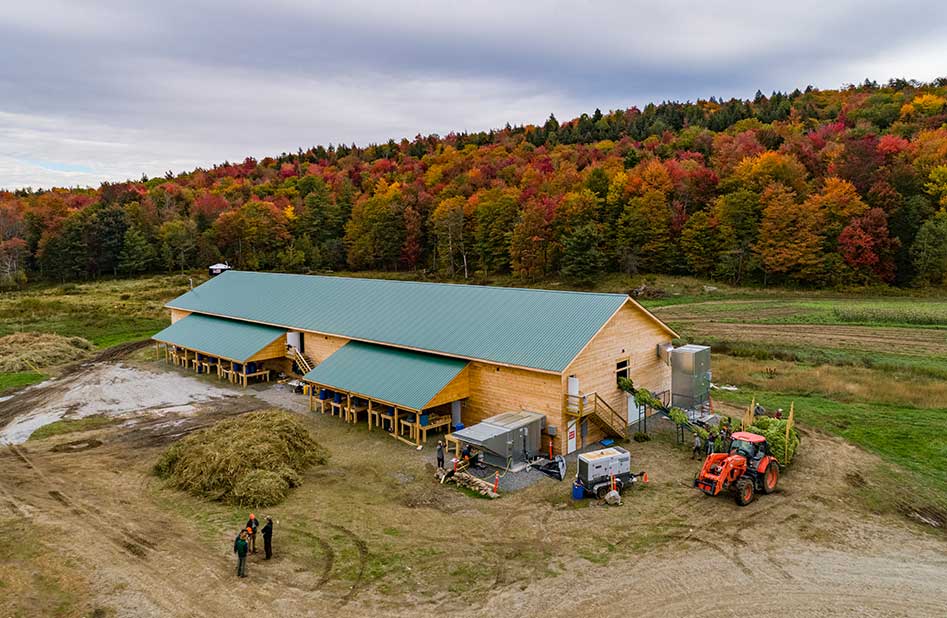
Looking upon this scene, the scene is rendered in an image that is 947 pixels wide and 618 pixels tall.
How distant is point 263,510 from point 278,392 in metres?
13.9

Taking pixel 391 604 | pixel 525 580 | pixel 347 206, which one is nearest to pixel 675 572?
pixel 525 580

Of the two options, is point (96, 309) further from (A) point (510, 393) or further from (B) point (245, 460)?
(A) point (510, 393)

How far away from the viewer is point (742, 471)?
17.0 metres

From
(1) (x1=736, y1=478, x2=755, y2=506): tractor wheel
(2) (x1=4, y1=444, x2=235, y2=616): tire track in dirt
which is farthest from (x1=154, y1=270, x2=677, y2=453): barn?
(2) (x1=4, y1=444, x2=235, y2=616): tire track in dirt

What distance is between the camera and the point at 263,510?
16.4 m

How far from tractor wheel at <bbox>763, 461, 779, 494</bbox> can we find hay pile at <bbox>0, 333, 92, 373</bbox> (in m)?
39.5

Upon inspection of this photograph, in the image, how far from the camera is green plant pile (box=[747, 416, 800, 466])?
1906 centimetres

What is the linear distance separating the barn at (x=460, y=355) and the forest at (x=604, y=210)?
39774mm

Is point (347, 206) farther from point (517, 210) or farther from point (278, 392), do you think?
point (278, 392)

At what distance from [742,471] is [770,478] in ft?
3.49

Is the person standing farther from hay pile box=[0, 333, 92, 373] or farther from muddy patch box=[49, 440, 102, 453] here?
hay pile box=[0, 333, 92, 373]

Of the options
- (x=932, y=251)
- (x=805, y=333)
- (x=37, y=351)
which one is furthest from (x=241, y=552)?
(x=932, y=251)

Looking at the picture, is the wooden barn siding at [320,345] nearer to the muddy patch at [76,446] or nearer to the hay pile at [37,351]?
the muddy patch at [76,446]

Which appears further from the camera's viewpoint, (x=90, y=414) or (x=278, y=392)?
(x=278, y=392)
